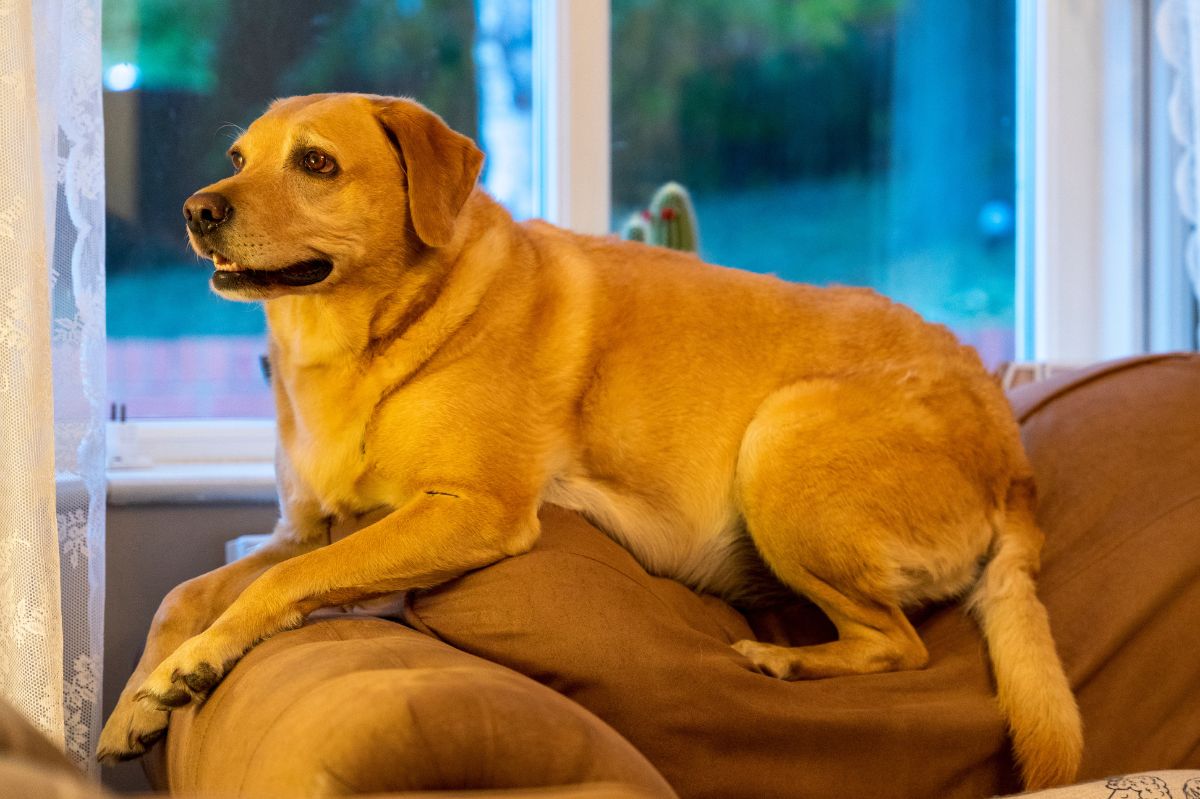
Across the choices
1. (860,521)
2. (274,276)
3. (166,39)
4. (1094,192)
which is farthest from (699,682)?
(1094,192)

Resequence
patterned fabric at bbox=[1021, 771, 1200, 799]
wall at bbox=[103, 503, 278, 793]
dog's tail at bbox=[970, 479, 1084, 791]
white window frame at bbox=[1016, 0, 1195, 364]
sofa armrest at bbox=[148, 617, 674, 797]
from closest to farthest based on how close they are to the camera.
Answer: sofa armrest at bbox=[148, 617, 674, 797] < patterned fabric at bbox=[1021, 771, 1200, 799] < dog's tail at bbox=[970, 479, 1084, 791] < wall at bbox=[103, 503, 278, 793] < white window frame at bbox=[1016, 0, 1195, 364]

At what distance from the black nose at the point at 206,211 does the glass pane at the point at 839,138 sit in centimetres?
172

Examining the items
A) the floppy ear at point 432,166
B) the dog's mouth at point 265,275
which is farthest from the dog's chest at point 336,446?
the floppy ear at point 432,166

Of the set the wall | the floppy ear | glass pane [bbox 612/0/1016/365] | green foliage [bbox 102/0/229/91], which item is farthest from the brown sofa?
green foliage [bbox 102/0/229/91]

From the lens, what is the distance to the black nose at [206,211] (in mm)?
1562

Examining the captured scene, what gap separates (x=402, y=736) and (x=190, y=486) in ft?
5.75

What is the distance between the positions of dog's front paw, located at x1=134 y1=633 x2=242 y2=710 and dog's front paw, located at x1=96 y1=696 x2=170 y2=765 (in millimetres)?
47

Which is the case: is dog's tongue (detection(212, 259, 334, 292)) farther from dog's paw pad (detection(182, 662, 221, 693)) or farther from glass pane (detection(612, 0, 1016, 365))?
glass pane (detection(612, 0, 1016, 365))

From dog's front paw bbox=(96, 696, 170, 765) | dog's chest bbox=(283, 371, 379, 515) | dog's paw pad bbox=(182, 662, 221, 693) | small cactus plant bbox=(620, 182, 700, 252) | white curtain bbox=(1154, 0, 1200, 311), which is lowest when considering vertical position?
dog's front paw bbox=(96, 696, 170, 765)

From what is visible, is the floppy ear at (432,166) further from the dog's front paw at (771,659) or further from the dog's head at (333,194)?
the dog's front paw at (771,659)

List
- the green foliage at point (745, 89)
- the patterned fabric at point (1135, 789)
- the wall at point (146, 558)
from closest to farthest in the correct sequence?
the patterned fabric at point (1135, 789) < the wall at point (146, 558) < the green foliage at point (745, 89)

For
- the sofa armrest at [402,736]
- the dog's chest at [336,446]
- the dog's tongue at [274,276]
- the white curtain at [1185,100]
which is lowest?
the sofa armrest at [402,736]

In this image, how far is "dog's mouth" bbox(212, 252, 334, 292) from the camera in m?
1.62

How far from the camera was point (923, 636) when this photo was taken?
1.81 meters
